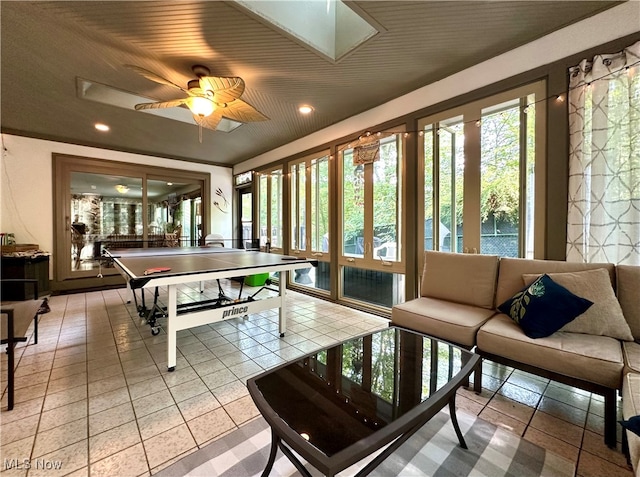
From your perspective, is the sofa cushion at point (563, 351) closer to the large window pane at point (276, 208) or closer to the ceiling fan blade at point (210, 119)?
the ceiling fan blade at point (210, 119)

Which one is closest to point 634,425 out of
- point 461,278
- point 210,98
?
point 461,278

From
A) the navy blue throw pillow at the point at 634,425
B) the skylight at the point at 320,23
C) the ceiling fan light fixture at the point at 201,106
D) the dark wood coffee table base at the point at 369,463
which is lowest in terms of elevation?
the dark wood coffee table base at the point at 369,463

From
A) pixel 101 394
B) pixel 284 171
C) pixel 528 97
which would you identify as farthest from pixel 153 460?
pixel 284 171

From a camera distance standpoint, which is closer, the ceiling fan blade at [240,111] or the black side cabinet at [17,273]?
the ceiling fan blade at [240,111]

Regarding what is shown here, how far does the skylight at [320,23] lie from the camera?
214 centimetres

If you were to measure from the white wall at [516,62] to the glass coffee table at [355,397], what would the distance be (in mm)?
2642

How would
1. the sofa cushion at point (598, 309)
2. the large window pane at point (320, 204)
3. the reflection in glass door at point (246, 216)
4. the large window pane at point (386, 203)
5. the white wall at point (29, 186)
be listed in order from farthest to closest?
the reflection in glass door at point (246, 216) → the large window pane at point (320, 204) → the white wall at point (29, 186) → the large window pane at point (386, 203) → the sofa cushion at point (598, 309)

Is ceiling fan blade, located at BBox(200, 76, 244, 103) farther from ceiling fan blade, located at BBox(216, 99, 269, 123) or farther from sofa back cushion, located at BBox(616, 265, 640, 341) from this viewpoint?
sofa back cushion, located at BBox(616, 265, 640, 341)

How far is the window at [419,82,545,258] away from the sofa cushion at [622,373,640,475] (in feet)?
4.37

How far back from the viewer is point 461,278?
249 centimetres

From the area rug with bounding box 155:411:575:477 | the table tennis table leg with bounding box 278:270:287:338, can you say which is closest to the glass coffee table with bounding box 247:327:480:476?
the area rug with bounding box 155:411:575:477

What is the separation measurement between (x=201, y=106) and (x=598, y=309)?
11.9 feet

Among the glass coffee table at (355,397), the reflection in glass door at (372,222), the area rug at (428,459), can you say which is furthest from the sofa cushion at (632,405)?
the reflection in glass door at (372,222)

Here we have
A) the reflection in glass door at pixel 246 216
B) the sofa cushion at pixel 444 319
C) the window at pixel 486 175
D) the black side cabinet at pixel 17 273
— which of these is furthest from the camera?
the reflection in glass door at pixel 246 216
